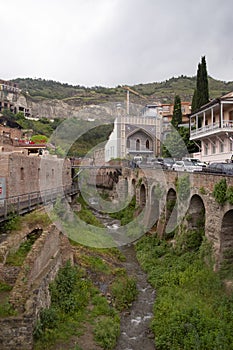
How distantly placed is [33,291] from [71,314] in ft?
9.32

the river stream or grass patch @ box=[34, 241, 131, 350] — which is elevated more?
grass patch @ box=[34, 241, 131, 350]

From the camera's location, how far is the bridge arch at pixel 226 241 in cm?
1535

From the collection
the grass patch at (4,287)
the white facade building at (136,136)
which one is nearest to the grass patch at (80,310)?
the grass patch at (4,287)

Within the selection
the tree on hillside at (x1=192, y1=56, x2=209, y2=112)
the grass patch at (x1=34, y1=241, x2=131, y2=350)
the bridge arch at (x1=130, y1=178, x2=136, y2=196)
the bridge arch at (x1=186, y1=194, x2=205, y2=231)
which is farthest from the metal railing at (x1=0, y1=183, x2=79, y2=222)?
the tree on hillside at (x1=192, y1=56, x2=209, y2=112)

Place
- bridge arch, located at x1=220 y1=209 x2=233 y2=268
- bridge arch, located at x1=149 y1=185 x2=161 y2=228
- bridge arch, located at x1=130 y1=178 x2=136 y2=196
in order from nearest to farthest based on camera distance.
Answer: bridge arch, located at x1=220 y1=209 x2=233 y2=268 < bridge arch, located at x1=149 y1=185 x2=161 y2=228 < bridge arch, located at x1=130 y1=178 x2=136 y2=196

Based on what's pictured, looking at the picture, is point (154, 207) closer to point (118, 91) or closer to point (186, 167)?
point (186, 167)

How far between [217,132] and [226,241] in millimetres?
15651

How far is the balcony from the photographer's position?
2816 cm

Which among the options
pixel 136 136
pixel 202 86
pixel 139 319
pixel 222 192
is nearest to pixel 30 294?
pixel 139 319

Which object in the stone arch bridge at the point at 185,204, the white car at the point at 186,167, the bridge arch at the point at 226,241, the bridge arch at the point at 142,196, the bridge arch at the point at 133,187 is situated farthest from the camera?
the bridge arch at the point at 133,187

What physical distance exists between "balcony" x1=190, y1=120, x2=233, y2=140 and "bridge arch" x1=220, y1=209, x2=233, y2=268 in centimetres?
1457

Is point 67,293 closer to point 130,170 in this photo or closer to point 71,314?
point 71,314

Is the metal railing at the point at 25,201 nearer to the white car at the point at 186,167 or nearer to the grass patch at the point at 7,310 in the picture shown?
the grass patch at the point at 7,310

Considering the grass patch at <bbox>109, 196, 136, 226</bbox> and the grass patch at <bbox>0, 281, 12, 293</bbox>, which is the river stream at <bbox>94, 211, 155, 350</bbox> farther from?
the grass patch at <bbox>109, 196, 136, 226</bbox>
